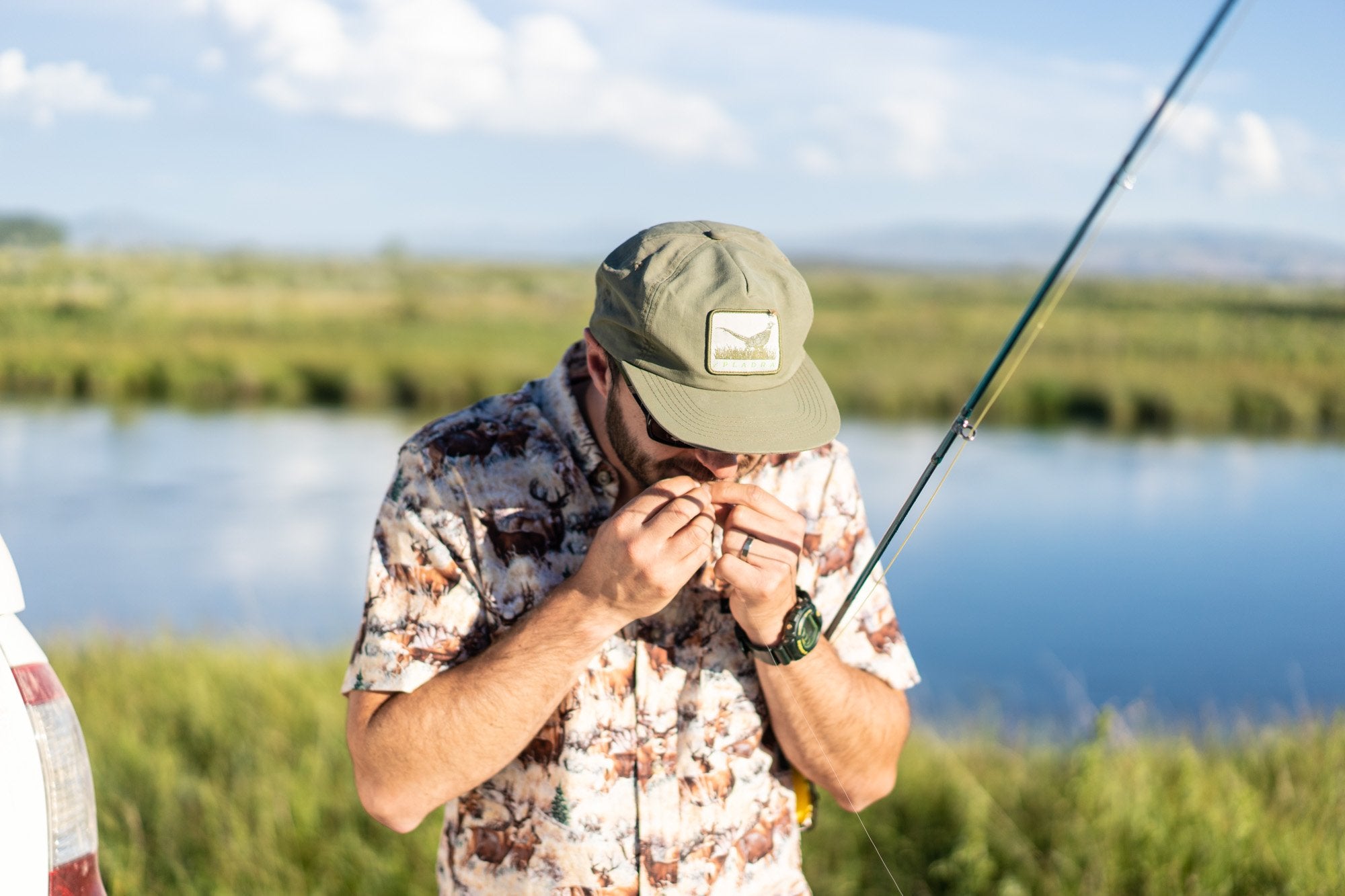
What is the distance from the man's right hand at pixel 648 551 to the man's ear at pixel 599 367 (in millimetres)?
243

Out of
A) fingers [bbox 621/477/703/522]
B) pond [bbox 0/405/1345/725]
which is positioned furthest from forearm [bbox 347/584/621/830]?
pond [bbox 0/405/1345/725]

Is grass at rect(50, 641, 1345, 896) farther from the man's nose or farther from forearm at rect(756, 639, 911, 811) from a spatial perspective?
the man's nose

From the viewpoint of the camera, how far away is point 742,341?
172 cm

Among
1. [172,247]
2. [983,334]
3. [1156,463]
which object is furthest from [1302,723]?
[172,247]

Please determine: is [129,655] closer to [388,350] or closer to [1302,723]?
[1302,723]

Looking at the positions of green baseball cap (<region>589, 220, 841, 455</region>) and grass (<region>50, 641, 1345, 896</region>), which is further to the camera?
grass (<region>50, 641, 1345, 896</region>)

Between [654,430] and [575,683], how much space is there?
1.36ft

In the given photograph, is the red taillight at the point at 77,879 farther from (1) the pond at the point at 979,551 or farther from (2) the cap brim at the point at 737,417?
(1) the pond at the point at 979,551

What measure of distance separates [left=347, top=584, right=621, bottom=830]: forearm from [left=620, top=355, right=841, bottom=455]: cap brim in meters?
0.29

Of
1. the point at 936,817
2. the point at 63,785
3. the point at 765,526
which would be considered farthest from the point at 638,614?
the point at 936,817

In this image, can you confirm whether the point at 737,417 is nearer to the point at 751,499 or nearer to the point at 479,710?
the point at 751,499

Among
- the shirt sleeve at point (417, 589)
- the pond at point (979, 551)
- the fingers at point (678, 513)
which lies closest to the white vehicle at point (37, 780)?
the shirt sleeve at point (417, 589)

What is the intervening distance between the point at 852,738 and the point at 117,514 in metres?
17.5

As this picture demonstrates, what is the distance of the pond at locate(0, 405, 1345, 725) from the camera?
1143cm
